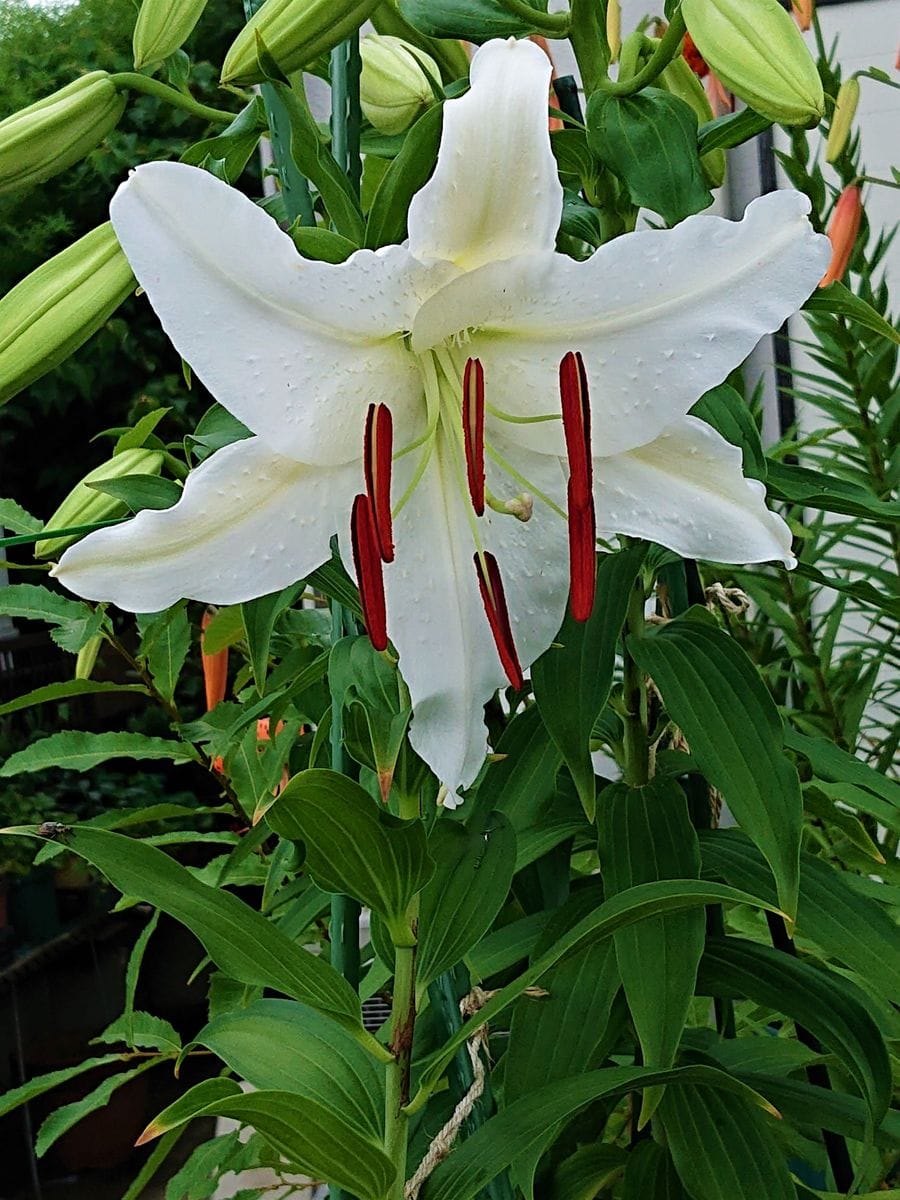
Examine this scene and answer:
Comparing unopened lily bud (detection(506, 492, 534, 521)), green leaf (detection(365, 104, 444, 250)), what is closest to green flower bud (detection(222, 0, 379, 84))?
green leaf (detection(365, 104, 444, 250))

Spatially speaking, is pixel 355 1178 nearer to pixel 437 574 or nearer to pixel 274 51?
pixel 437 574

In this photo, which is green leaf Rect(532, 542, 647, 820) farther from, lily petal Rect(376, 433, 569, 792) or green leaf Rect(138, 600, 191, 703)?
green leaf Rect(138, 600, 191, 703)

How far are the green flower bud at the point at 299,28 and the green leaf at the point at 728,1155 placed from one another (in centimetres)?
39

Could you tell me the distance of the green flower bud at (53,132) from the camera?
34cm

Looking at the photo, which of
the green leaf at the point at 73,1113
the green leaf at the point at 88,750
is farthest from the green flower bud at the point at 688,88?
the green leaf at the point at 73,1113

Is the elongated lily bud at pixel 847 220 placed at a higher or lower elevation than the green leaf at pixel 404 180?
lower

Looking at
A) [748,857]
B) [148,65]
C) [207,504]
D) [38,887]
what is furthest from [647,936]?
[38,887]

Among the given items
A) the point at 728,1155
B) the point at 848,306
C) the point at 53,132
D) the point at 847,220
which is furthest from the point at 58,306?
the point at 847,220

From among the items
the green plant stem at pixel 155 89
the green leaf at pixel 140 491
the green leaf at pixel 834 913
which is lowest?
the green leaf at pixel 834 913

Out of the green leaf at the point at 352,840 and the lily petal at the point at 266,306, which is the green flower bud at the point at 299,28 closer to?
the lily petal at the point at 266,306

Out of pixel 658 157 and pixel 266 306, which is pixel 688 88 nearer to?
pixel 658 157

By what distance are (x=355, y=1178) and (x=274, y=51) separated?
313mm

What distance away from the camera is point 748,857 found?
1.49 ft

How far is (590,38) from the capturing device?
0.37m
